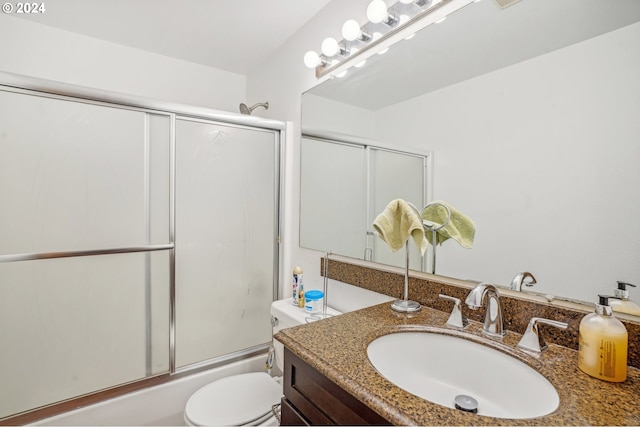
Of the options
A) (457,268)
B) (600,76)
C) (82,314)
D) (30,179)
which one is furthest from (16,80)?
(600,76)

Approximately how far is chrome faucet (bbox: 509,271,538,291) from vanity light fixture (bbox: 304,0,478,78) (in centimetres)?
90

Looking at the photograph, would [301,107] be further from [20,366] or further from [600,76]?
[20,366]

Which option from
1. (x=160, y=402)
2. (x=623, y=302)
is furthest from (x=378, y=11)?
(x=160, y=402)

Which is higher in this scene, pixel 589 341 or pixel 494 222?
pixel 494 222

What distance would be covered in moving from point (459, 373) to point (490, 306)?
0.68 ft

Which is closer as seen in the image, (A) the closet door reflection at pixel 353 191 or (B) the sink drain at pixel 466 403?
(B) the sink drain at pixel 466 403

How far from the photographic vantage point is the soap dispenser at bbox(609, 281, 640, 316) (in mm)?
712

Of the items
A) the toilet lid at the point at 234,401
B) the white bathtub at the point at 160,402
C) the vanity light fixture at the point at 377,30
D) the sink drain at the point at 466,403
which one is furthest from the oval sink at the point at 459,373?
the vanity light fixture at the point at 377,30

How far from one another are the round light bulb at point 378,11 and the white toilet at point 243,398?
4.29 feet

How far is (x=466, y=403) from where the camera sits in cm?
72

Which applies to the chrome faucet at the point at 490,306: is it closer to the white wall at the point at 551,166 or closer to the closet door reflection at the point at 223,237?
the white wall at the point at 551,166

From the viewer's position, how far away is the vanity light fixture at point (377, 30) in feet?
3.66

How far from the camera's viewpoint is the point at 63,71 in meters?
1.82

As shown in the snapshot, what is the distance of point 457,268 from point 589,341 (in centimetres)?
40
